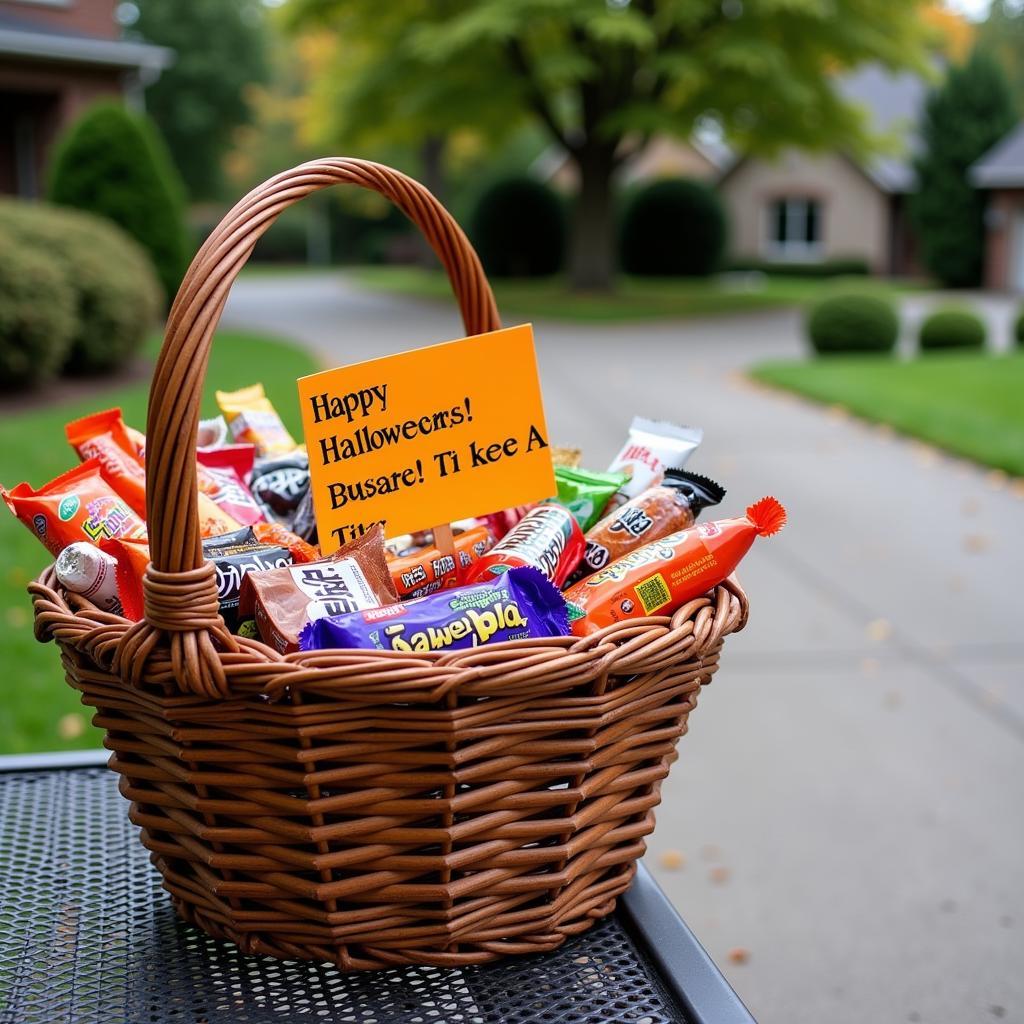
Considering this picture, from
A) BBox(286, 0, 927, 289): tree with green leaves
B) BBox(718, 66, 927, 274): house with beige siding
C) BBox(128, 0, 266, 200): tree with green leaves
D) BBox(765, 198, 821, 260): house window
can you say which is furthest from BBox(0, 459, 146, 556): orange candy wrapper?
BBox(128, 0, 266, 200): tree with green leaves

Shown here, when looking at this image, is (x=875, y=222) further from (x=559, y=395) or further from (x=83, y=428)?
(x=83, y=428)

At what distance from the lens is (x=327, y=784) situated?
1056 mm

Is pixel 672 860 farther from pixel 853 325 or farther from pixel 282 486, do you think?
pixel 853 325

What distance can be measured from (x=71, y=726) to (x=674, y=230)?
21.9 meters

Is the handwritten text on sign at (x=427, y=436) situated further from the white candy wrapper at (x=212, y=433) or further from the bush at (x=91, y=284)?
the bush at (x=91, y=284)

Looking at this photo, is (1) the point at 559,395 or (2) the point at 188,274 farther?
(1) the point at 559,395

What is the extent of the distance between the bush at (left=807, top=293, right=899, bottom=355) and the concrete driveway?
5424 mm

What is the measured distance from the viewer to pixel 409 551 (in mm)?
1486

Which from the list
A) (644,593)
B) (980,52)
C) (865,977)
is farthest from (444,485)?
(980,52)

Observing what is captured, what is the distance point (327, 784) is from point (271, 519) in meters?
0.59

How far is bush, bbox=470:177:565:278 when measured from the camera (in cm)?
2366

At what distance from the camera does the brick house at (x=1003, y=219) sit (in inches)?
1030

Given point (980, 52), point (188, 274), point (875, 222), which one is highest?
point (980, 52)

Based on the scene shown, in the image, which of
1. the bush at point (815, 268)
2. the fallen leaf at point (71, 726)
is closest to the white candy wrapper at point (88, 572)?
the fallen leaf at point (71, 726)
